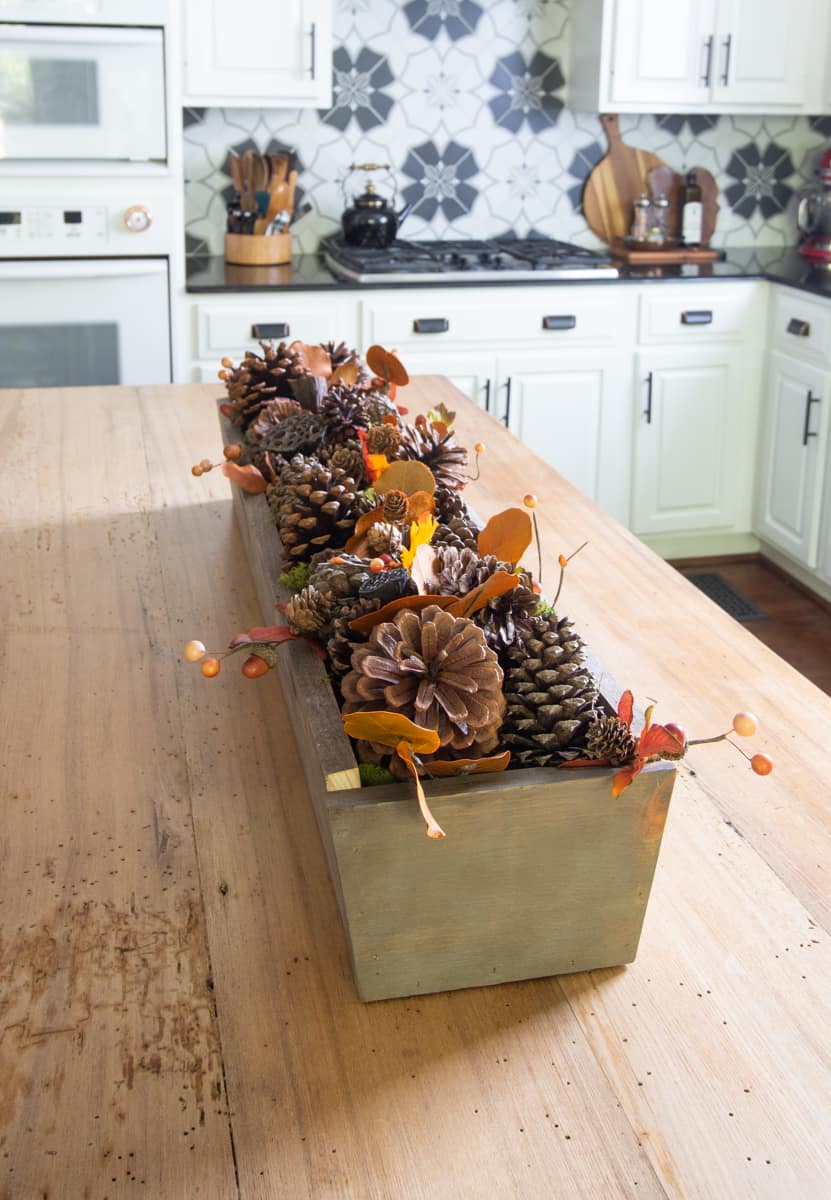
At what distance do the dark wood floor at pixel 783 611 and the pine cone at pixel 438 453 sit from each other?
2.41 meters

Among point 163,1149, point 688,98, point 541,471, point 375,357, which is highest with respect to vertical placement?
point 688,98

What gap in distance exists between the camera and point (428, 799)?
0.68 meters

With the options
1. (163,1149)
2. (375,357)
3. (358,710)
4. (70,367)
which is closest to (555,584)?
(375,357)

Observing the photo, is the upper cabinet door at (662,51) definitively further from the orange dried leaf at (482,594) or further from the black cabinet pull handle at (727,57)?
the orange dried leaf at (482,594)

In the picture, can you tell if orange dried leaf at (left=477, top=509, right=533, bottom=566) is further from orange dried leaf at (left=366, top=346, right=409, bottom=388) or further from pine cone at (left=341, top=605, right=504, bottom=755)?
orange dried leaf at (left=366, top=346, right=409, bottom=388)

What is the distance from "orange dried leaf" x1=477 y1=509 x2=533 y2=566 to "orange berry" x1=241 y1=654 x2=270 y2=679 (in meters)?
0.17

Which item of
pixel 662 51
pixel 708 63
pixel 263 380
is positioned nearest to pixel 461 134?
pixel 662 51

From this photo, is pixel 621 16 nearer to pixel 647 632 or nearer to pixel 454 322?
pixel 454 322

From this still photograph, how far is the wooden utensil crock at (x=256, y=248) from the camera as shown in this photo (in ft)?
12.1

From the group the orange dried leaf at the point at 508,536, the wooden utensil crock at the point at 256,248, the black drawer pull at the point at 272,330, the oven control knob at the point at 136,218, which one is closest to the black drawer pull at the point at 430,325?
the black drawer pull at the point at 272,330

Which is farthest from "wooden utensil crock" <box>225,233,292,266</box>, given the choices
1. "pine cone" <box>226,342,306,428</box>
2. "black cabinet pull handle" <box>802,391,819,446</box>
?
"pine cone" <box>226,342,306,428</box>

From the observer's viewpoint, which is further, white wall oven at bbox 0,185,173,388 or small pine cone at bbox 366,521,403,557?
white wall oven at bbox 0,185,173,388

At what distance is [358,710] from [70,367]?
9.21 ft

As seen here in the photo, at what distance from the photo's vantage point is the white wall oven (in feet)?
10.5
